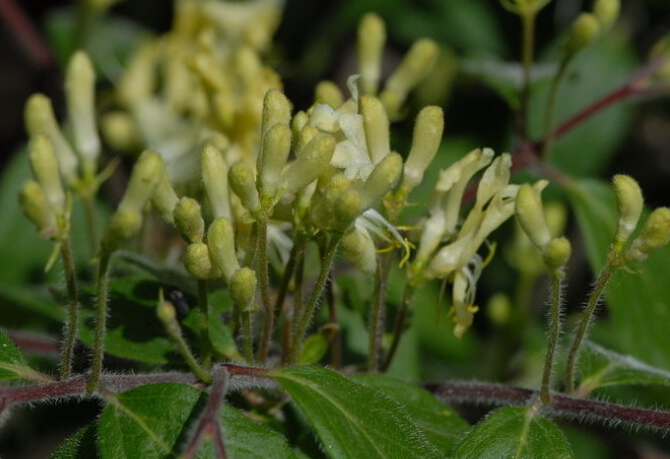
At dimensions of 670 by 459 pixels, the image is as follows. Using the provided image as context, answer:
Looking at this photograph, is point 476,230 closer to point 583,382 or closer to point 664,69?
point 583,382

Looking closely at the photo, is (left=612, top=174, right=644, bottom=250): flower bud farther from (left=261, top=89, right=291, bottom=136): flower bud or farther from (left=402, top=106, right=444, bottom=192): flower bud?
(left=261, top=89, right=291, bottom=136): flower bud

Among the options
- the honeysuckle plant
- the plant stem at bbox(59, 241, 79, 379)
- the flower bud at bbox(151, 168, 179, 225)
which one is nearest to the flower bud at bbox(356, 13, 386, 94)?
the honeysuckle plant

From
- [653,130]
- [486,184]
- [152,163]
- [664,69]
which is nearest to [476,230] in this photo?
[486,184]

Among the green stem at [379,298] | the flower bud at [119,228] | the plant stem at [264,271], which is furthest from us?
the green stem at [379,298]

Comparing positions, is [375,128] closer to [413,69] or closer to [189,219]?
[189,219]

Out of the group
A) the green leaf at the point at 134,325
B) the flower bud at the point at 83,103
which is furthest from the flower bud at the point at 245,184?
the flower bud at the point at 83,103

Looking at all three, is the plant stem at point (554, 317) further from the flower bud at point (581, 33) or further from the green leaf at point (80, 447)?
the flower bud at point (581, 33)

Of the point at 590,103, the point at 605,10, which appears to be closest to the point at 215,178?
the point at 605,10
